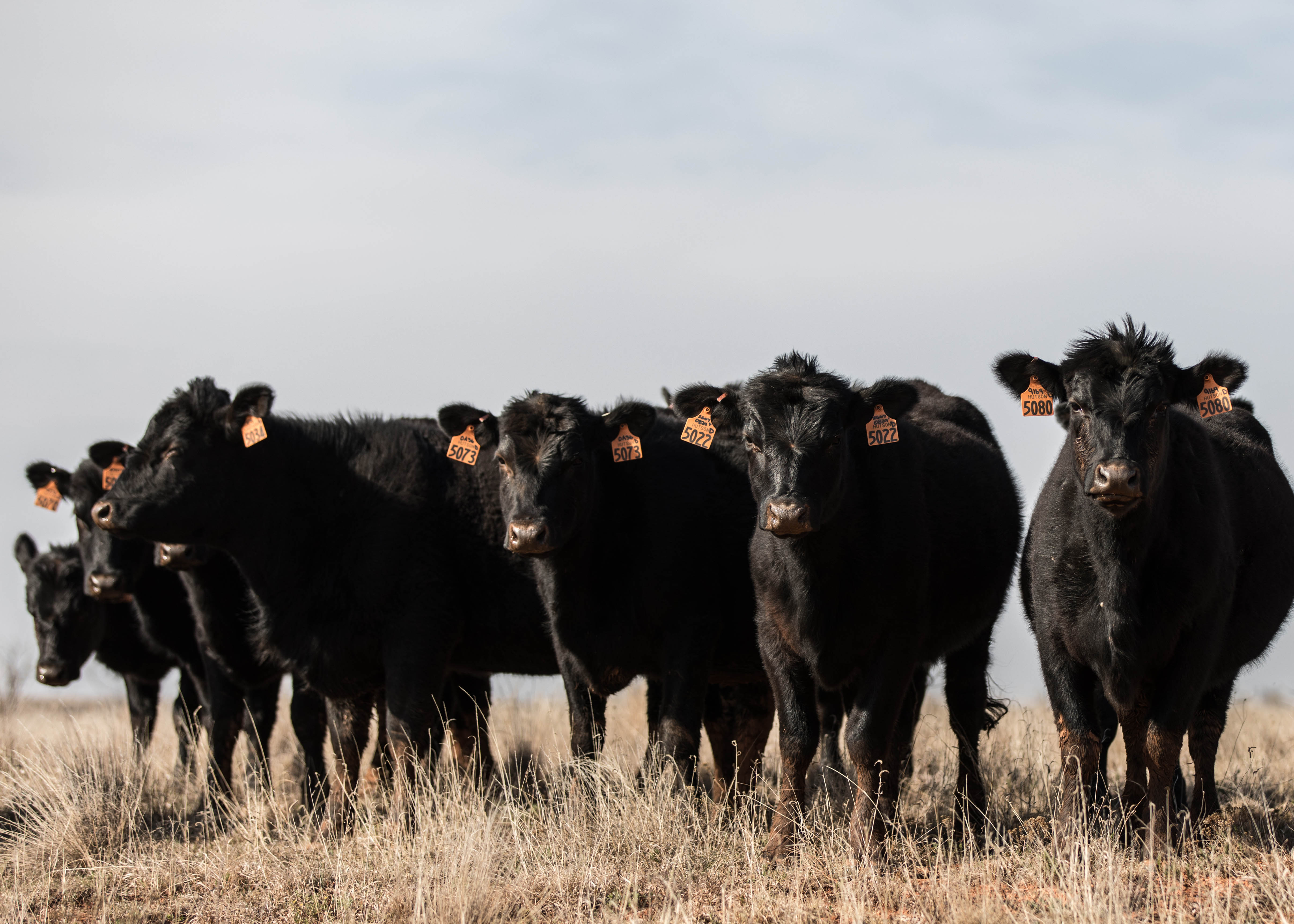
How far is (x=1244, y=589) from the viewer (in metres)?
7.40

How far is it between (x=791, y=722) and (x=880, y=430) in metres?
1.71

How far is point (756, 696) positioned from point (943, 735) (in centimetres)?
401

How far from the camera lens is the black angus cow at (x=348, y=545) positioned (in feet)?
29.5

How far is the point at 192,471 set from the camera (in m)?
9.29

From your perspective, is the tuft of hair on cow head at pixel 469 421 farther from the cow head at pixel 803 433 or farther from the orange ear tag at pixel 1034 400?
the orange ear tag at pixel 1034 400

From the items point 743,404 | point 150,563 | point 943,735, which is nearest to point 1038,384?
point 743,404

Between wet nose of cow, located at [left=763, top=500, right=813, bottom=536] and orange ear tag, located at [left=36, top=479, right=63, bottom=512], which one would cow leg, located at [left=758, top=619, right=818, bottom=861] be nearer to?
wet nose of cow, located at [left=763, top=500, right=813, bottom=536]

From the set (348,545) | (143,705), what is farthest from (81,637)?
(348,545)

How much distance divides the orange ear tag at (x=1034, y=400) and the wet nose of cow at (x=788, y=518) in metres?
1.47

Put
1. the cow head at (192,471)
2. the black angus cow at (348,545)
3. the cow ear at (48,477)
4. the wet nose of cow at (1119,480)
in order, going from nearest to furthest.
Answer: the wet nose of cow at (1119,480) < the black angus cow at (348,545) < the cow head at (192,471) < the cow ear at (48,477)

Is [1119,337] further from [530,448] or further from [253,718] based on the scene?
[253,718]

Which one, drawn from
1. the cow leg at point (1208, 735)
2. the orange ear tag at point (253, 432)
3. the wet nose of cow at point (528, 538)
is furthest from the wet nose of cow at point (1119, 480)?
the orange ear tag at point (253, 432)

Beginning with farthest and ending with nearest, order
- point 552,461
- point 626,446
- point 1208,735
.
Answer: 1. point 626,446
2. point 552,461
3. point 1208,735

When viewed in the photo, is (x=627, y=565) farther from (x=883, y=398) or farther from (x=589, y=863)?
→ (x=589, y=863)
